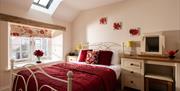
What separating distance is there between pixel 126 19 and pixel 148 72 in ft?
4.51

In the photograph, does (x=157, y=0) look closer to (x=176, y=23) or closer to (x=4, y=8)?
(x=176, y=23)

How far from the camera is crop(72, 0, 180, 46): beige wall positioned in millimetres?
2627

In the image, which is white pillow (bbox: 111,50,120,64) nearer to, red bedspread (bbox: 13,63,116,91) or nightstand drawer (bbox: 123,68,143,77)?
nightstand drawer (bbox: 123,68,143,77)

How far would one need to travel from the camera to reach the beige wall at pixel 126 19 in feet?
8.62

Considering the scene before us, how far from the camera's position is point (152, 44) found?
273 cm

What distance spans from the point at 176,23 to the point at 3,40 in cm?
357

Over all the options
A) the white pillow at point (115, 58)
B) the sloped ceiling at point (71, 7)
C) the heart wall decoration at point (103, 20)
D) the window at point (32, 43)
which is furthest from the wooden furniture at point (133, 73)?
the window at point (32, 43)

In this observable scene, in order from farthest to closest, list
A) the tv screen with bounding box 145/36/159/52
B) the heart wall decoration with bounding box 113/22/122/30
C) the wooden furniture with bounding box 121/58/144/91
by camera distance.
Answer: the heart wall decoration with bounding box 113/22/122/30 < the tv screen with bounding box 145/36/159/52 < the wooden furniture with bounding box 121/58/144/91

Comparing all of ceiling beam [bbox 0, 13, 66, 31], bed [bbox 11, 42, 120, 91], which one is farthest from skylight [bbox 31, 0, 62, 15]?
bed [bbox 11, 42, 120, 91]

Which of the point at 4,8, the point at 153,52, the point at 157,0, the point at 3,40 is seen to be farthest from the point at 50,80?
the point at 157,0

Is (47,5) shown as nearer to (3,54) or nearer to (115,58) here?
(3,54)

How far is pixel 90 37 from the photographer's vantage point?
383 centimetres

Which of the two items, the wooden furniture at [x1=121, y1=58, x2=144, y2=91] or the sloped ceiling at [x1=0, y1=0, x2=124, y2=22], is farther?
the sloped ceiling at [x1=0, y1=0, x2=124, y2=22]

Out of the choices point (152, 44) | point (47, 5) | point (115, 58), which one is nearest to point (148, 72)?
point (152, 44)
